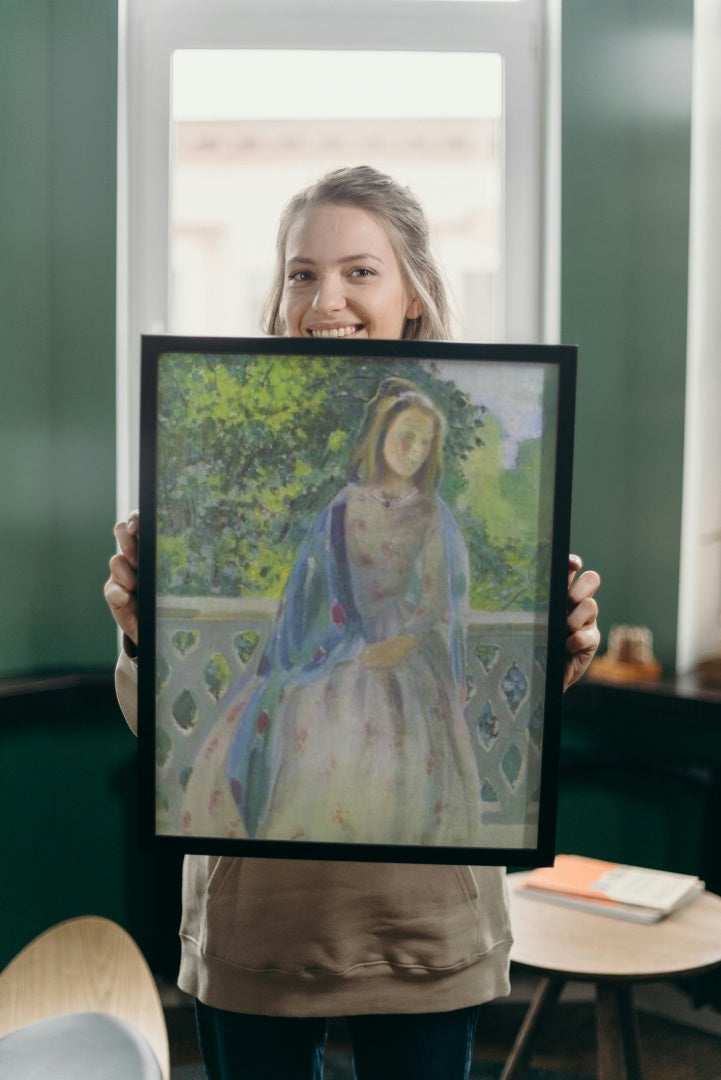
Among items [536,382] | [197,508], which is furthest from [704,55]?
[197,508]

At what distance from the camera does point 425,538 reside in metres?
0.97

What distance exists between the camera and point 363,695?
0.98 m

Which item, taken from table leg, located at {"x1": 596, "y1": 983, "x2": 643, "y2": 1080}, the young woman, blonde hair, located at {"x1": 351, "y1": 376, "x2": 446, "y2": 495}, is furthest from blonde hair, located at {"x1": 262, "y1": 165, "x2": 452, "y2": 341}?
table leg, located at {"x1": 596, "y1": 983, "x2": 643, "y2": 1080}

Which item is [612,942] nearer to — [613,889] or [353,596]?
[613,889]

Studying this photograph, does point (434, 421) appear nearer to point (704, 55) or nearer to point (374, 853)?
point (374, 853)

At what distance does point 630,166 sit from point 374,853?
219cm

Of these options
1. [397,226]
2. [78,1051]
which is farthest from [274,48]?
[78,1051]

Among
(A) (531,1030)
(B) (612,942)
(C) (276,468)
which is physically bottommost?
(A) (531,1030)

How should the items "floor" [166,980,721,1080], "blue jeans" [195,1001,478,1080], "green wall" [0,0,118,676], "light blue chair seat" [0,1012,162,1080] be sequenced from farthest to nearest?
"green wall" [0,0,118,676] < "floor" [166,980,721,1080] < "blue jeans" [195,1001,478,1080] < "light blue chair seat" [0,1012,162,1080]

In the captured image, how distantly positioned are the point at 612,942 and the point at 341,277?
1237 millimetres

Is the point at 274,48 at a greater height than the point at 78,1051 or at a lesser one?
greater

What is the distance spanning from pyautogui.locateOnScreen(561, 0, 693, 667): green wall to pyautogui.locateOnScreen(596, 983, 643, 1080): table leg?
1070 mm

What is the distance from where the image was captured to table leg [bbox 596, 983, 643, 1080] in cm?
177

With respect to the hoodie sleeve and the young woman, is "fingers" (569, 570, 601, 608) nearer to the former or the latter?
the young woman
